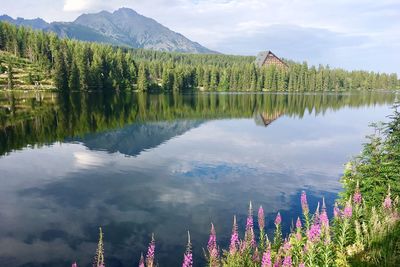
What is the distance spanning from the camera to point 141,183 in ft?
90.5

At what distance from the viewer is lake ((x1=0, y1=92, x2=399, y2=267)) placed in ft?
58.1

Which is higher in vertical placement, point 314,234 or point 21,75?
A: point 21,75

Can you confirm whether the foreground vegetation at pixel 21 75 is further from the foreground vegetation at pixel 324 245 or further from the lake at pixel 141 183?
the foreground vegetation at pixel 324 245

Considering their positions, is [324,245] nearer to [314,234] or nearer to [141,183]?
[314,234]

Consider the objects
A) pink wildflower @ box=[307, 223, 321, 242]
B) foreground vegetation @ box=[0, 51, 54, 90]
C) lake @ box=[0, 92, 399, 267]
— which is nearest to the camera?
pink wildflower @ box=[307, 223, 321, 242]

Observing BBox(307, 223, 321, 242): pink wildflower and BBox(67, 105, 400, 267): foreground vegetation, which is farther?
BBox(307, 223, 321, 242): pink wildflower

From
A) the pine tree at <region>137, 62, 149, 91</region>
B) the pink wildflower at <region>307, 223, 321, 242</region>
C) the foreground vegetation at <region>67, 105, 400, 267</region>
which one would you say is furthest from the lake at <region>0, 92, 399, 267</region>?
the pine tree at <region>137, 62, 149, 91</region>

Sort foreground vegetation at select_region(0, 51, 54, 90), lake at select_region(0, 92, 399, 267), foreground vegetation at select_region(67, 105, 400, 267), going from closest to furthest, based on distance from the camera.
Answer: foreground vegetation at select_region(67, 105, 400, 267)
lake at select_region(0, 92, 399, 267)
foreground vegetation at select_region(0, 51, 54, 90)

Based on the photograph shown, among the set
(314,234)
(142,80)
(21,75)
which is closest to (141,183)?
(314,234)

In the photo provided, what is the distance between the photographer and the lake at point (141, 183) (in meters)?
17.7

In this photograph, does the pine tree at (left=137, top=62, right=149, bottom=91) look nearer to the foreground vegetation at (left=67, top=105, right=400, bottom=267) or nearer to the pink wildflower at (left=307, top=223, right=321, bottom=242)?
the foreground vegetation at (left=67, top=105, right=400, bottom=267)

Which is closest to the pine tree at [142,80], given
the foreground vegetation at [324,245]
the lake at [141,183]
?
the lake at [141,183]

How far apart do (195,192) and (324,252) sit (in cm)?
1655

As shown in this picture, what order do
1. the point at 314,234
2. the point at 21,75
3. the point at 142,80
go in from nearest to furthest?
1. the point at 314,234
2. the point at 21,75
3. the point at 142,80
